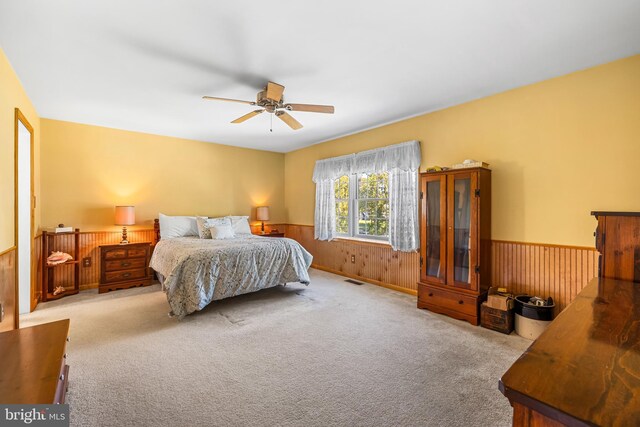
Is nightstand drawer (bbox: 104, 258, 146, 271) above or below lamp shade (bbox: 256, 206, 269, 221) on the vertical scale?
below

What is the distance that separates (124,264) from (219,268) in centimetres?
202

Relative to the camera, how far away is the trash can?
8.84ft

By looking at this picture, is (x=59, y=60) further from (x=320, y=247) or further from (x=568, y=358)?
(x=320, y=247)

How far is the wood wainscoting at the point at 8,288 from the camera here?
2295mm

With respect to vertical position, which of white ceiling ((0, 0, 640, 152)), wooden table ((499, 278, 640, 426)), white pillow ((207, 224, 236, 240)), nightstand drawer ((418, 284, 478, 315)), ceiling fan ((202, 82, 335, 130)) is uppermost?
white ceiling ((0, 0, 640, 152))

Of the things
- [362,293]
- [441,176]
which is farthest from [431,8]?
[362,293]

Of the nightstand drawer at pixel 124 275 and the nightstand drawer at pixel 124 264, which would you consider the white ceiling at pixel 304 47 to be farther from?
the nightstand drawer at pixel 124 275

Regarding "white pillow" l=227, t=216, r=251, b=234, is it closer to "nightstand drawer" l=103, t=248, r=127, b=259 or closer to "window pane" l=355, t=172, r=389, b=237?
"nightstand drawer" l=103, t=248, r=127, b=259

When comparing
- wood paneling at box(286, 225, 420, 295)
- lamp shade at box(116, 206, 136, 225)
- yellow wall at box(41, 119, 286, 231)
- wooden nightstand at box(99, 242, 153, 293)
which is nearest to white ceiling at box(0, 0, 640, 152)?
yellow wall at box(41, 119, 286, 231)

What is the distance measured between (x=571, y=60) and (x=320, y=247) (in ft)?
14.4

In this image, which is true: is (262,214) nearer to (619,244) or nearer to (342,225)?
(342,225)

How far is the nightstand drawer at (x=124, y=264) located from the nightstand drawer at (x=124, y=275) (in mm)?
59

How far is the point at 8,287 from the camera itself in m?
2.44

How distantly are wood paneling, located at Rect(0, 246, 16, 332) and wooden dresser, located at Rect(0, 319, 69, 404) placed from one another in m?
1.01
